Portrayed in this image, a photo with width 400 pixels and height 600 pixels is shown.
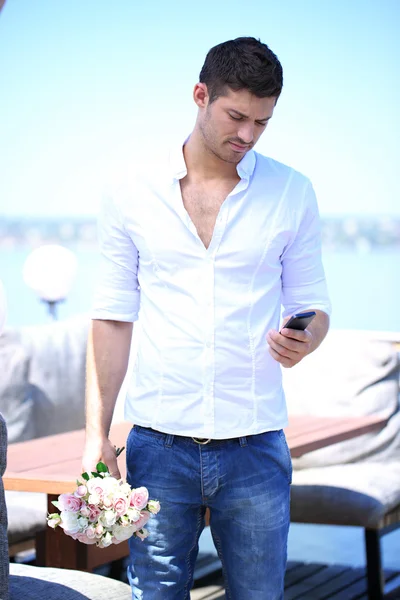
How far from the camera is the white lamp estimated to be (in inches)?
191

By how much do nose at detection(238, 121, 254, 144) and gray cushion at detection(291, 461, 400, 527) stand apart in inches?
84.5

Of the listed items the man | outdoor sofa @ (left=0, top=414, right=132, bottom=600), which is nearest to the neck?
the man

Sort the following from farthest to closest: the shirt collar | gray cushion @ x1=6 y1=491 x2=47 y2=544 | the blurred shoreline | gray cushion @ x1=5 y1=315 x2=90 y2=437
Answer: the blurred shoreline → gray cushion @ x1=5 y1=315 x2=90 y2=437 → gray cushion @ x1=6 y1=491 x2=47 y2=544 → the shirt collar

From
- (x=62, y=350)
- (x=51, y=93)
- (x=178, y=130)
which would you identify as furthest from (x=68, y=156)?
(x=62, y=350)

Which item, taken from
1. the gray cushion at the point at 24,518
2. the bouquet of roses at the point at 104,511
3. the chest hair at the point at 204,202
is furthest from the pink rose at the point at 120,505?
the gray cushion at the point at 24,518

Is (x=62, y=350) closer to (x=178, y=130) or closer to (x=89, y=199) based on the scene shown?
(x=178, y=130)

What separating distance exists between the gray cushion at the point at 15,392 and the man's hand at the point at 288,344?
231 cm

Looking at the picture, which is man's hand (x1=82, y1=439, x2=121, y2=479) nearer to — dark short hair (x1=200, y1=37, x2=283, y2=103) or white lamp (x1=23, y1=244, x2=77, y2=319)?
dark short hair (x1=200, y1=37, x2=283, y2=103)

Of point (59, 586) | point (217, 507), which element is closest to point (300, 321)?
point (217, 507)

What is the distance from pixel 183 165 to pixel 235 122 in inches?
6.0

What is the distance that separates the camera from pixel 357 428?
3.77 m

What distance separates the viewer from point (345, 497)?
368cm

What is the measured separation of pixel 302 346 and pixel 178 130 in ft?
23.2

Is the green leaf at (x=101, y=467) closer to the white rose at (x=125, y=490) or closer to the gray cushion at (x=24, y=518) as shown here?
the white rose at (x=125, y=490)
